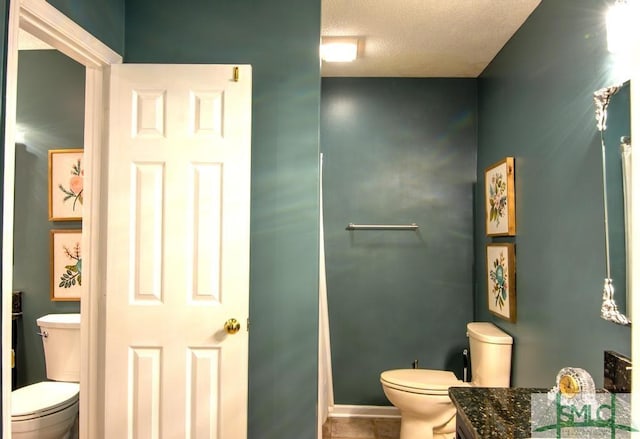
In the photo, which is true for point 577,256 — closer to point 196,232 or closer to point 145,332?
point 196,232

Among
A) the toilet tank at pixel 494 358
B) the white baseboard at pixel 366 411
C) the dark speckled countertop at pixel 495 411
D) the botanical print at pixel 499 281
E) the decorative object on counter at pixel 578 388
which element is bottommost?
the white baseboard at pixel 366 411

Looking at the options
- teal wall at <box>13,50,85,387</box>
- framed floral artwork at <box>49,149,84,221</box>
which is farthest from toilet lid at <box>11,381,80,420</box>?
framed floral artwork at <box>49,149,84,221</box>

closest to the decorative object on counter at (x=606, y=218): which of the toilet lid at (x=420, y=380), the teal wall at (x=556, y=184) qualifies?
the teal wall at (x=556, y=184)

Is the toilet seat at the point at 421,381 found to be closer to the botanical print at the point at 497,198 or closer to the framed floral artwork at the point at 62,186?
the botanical print at the point at 497,198

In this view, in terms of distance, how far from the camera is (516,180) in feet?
8.00

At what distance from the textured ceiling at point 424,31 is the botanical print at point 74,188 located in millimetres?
1709

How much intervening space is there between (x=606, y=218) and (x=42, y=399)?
275cm

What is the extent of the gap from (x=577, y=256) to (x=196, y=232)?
1598 mm

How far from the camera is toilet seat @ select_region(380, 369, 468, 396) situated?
2.40m

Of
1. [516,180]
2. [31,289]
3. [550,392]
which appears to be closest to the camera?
[550,392]

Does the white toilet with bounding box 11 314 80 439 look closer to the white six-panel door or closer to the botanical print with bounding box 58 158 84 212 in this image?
the white six-panel door

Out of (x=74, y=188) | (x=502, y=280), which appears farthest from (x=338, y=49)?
(x=74, y=188)

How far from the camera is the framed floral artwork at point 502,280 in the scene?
2.45 meters

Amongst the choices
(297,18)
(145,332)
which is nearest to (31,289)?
(145,332)
